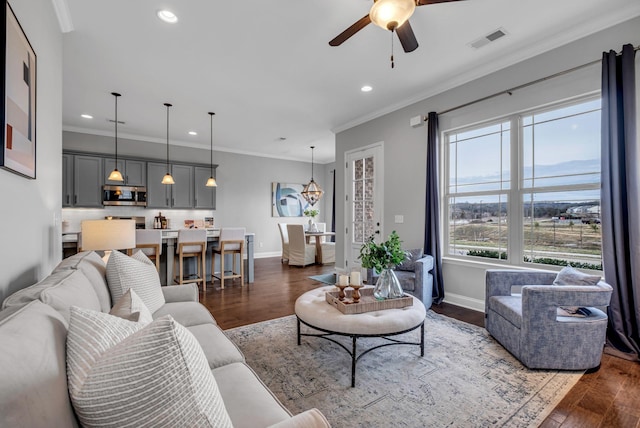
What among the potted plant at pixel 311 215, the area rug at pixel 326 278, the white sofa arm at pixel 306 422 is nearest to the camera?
the white sofa arm at pixel 306 422

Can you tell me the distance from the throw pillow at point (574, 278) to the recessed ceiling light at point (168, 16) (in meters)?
4.08

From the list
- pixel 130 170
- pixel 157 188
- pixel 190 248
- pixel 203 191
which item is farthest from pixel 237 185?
pixel 190 248

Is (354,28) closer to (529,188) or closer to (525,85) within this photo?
(525,85)

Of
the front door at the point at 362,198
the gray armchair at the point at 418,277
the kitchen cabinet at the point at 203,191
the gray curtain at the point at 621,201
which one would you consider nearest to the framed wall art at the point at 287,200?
the kitchen cabinet at the point at 203,191

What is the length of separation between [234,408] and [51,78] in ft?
8.71

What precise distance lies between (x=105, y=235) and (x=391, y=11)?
2890 mm

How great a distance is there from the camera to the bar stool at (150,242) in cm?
430

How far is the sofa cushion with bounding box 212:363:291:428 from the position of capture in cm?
105

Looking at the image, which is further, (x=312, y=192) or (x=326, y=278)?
(x=312, y=192)

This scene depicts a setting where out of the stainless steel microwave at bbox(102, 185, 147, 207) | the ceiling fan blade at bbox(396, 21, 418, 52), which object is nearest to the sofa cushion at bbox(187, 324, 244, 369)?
the ceiling fan blade at bbox(396, 21, 418, 52)

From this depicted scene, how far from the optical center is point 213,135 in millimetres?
6613

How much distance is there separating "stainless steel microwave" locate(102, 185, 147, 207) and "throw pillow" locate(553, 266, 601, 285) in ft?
23.2

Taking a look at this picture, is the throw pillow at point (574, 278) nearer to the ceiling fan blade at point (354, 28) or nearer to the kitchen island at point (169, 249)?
the ceiling fan blade at point (354, 28)

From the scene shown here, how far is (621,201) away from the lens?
252 centimetres
